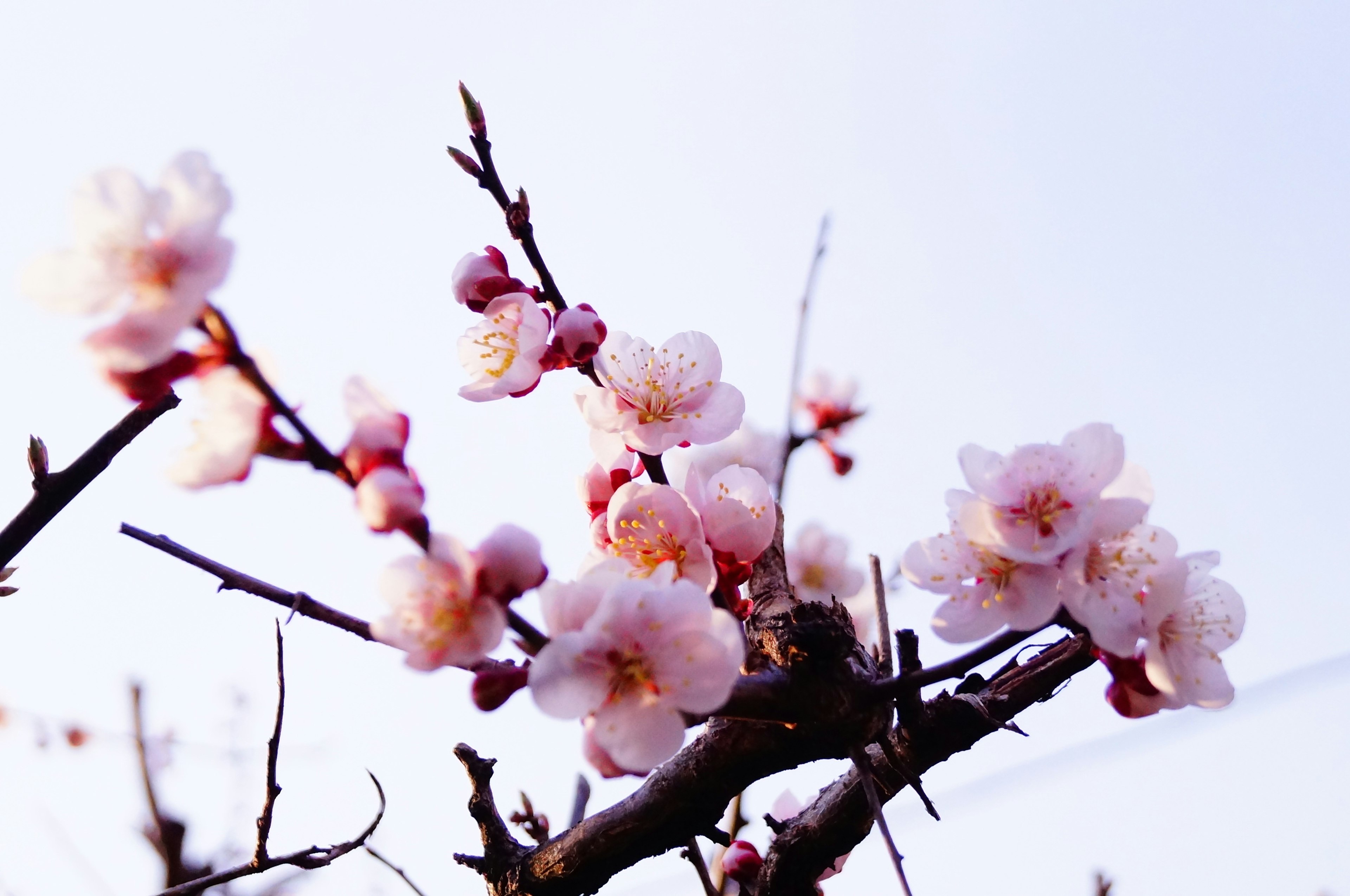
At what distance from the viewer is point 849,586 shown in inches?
85.7

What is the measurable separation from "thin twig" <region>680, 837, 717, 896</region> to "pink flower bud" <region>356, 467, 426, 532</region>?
100 centimetres

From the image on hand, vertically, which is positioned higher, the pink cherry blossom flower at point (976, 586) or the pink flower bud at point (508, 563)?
the pink flower bud at point (508, 563)

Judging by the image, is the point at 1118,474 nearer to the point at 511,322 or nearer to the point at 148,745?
the point at 511,322

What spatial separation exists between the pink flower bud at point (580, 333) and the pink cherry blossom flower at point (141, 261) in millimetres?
518

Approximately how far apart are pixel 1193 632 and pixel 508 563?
77 centimetres

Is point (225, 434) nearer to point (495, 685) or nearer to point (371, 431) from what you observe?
point (371, 431)

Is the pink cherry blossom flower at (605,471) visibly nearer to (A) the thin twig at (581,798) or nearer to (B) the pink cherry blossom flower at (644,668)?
(B) the pink cherry blossom flower at (644,668)

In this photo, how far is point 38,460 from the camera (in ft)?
3.47

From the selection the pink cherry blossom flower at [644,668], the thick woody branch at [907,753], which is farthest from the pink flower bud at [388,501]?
the thick woody branch at [907,753]

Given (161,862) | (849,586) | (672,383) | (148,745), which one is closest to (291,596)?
(672,383)

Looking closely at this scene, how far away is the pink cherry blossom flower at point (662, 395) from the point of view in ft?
4.08

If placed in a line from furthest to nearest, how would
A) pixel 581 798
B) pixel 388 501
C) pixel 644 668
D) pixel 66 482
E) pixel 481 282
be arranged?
pixel 581 798 → pixel 481 282 → pixel 66 482 → pixel 644 668 → pixel 388 501

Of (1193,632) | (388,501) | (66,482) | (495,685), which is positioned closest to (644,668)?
(495,685)

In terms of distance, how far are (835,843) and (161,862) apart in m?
3.64
